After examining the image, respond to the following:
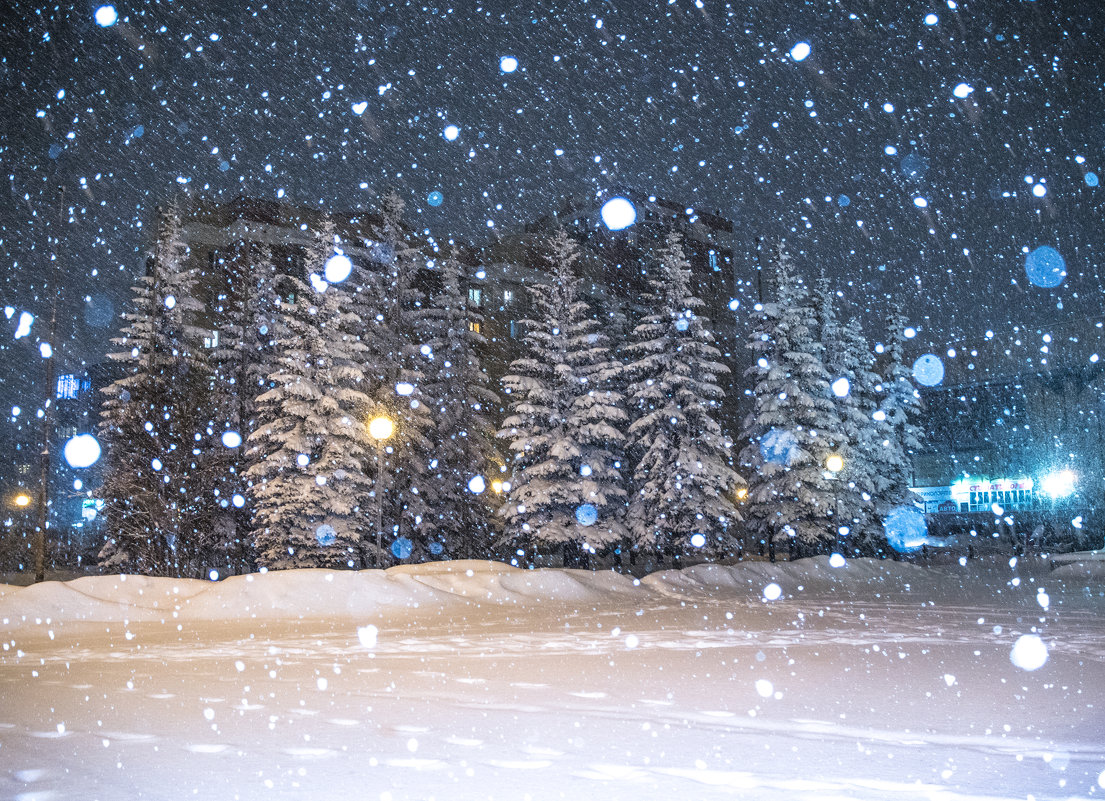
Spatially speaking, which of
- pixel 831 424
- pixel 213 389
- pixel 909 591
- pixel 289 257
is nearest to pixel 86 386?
pixel 289 257

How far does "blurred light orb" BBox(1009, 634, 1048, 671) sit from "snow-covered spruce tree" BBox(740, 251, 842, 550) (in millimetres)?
18825

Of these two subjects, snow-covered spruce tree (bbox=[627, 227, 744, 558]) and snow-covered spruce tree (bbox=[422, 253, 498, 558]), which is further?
snow-covered spruce tree (bbox=[422, 253, 498, 558])

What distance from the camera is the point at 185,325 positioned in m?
31.8

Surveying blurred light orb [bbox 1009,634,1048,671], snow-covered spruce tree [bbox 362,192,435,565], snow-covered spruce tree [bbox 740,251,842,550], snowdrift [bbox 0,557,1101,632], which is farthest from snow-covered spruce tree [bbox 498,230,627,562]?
blurred light orb [bbox 1009,634,1048,671]

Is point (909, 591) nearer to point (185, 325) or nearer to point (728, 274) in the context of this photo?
point (185, 325)

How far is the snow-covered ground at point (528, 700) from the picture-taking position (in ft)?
16.9

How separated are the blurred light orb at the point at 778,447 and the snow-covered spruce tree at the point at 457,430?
10713mm

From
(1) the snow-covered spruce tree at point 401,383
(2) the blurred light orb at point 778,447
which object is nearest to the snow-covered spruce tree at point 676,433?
(2) the blurred light orb at point 778,447

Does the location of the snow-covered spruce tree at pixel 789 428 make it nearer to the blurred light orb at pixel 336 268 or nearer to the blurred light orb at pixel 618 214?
the blurred light orb at pixel 336 268

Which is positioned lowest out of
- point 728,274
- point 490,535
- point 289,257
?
point 490,535

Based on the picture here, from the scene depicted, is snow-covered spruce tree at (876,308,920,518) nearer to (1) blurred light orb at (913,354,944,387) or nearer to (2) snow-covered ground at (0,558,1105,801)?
(2) snow-covered ground at (0,558,1105,801)

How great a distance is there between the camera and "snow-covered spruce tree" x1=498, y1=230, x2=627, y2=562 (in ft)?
97.3

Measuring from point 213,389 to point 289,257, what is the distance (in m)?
21.3

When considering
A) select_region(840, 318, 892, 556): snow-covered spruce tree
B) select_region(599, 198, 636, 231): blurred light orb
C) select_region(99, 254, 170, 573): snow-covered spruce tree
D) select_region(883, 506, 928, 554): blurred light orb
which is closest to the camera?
select_region(99, 254, 170, 573): snow-covered spruce tree
